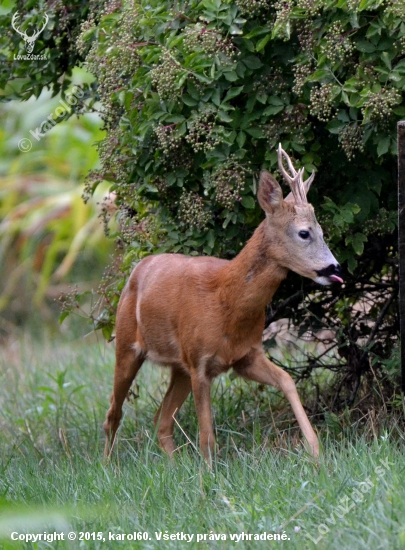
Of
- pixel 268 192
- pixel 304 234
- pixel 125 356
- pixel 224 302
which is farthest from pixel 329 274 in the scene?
pixel 125 356

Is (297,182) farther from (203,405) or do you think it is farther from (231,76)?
(203,405)

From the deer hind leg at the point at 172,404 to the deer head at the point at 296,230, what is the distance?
138cm

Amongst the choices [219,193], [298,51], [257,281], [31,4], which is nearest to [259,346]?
[257,281]

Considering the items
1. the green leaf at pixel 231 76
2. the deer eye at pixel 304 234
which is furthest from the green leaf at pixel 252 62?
the deer eye at pixel 304 234

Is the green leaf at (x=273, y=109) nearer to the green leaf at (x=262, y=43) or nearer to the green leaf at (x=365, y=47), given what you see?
the green leaf at (x=262, y=43)

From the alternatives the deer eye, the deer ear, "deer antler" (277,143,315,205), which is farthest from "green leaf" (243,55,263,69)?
the deer eye

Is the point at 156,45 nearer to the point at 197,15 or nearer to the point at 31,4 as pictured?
the point at 197,15

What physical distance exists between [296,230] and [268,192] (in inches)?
10.3

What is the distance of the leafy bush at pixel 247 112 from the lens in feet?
16.9

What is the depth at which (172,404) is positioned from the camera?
21.6 ft

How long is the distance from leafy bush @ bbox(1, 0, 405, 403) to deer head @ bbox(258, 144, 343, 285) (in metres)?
0.16

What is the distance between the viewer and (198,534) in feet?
13.2

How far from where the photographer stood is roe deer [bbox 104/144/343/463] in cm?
→ 543

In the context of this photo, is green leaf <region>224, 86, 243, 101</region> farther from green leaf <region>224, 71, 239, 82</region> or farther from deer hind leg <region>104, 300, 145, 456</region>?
deer hind leg <region>104, 300, 145, 456</region>
